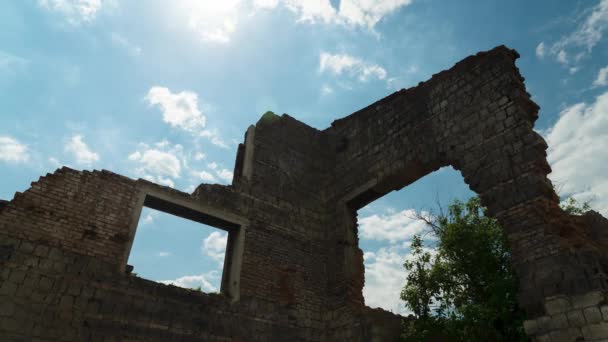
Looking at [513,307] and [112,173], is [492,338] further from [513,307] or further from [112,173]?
[112,173]

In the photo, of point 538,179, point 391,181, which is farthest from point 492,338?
point 391,181

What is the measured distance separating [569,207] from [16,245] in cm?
1376

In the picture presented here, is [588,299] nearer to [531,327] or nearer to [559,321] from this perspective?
[559,321]

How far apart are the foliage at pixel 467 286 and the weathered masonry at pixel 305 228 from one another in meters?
0.81

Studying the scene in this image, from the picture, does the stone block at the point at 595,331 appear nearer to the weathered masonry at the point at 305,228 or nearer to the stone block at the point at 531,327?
the weathered masonry at the point at 305,228

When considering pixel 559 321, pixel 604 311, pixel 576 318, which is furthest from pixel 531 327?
pixel 604 311

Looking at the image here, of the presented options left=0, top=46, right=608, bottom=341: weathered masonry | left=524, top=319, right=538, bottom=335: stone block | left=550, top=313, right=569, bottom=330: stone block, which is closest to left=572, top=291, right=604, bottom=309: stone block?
left=0, top=46, right=608, bottom=341: weathered masonry

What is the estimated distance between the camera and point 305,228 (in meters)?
9.28

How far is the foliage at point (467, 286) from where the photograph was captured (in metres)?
7.18

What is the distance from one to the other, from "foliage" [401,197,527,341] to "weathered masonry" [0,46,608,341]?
81 centimetres

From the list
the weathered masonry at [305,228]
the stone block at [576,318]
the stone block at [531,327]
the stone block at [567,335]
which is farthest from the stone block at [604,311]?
the stone block at [531,327]

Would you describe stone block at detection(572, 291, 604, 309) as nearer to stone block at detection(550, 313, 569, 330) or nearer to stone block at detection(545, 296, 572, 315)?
stone block at detection(545, 296, 572, 315)

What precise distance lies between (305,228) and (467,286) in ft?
11.3

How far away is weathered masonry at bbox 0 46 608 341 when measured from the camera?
578cm
